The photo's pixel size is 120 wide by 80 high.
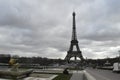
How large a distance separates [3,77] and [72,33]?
11475 centimetres

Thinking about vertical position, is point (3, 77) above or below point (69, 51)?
below

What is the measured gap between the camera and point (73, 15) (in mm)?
145625

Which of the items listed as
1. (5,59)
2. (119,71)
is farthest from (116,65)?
(5,59)

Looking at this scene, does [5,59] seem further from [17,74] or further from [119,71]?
[17,74]

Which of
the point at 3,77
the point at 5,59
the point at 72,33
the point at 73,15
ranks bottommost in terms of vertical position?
the point at 3,77

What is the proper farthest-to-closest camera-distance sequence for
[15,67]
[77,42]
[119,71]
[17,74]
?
[77,42] → [119,71] → [15,67] → [17,74]

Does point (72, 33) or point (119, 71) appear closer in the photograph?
point (119, 71)

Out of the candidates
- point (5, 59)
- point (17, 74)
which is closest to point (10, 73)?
point (17, 74)

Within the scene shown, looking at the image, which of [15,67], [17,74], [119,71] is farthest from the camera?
[119,71]

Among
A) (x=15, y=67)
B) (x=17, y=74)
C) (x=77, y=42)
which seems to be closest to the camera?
(x=17, y=74)

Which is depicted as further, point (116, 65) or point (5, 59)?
point (5, 59)

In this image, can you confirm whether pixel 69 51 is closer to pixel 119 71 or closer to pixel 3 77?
pixel 119 71

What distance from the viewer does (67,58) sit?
5965 inches

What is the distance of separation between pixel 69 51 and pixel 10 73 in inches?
4477
